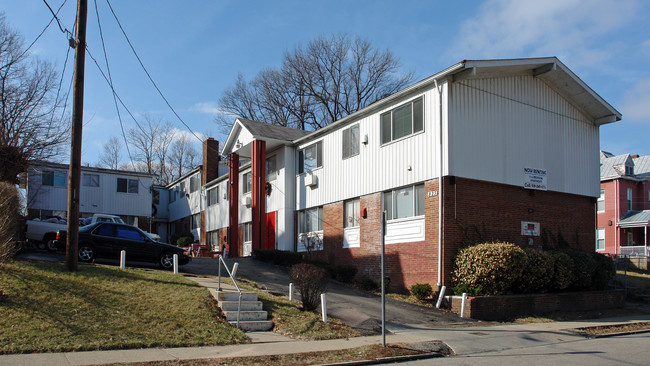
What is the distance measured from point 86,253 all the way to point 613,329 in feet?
52.5

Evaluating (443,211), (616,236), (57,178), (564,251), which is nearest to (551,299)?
(564,251)

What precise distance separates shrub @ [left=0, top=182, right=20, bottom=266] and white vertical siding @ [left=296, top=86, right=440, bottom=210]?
12104 millimetres

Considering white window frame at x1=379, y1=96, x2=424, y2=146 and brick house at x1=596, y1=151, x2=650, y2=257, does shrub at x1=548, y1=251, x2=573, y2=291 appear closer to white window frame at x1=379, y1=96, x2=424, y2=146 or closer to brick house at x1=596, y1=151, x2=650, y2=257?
white window frame at x1=379, y1=96, x2=424, y2=146

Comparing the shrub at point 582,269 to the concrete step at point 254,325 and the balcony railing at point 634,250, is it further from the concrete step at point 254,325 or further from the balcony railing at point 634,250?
the balcony railing at point 634,250

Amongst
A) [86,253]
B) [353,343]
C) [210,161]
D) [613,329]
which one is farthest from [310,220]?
[210,161]

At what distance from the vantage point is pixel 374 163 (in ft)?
69.7

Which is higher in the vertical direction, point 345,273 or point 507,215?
point 507,215

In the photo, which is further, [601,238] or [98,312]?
[601,238]

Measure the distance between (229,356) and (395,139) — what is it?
12360 mm

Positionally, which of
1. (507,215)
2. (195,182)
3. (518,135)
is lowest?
(507,215)

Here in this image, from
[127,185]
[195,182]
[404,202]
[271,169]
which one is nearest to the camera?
[404,202]

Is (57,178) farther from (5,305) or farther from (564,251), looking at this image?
(564,251)

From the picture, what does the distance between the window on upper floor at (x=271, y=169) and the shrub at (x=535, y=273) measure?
1446 centimetres

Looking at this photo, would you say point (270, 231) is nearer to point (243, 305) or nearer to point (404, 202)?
point (404, 202)
